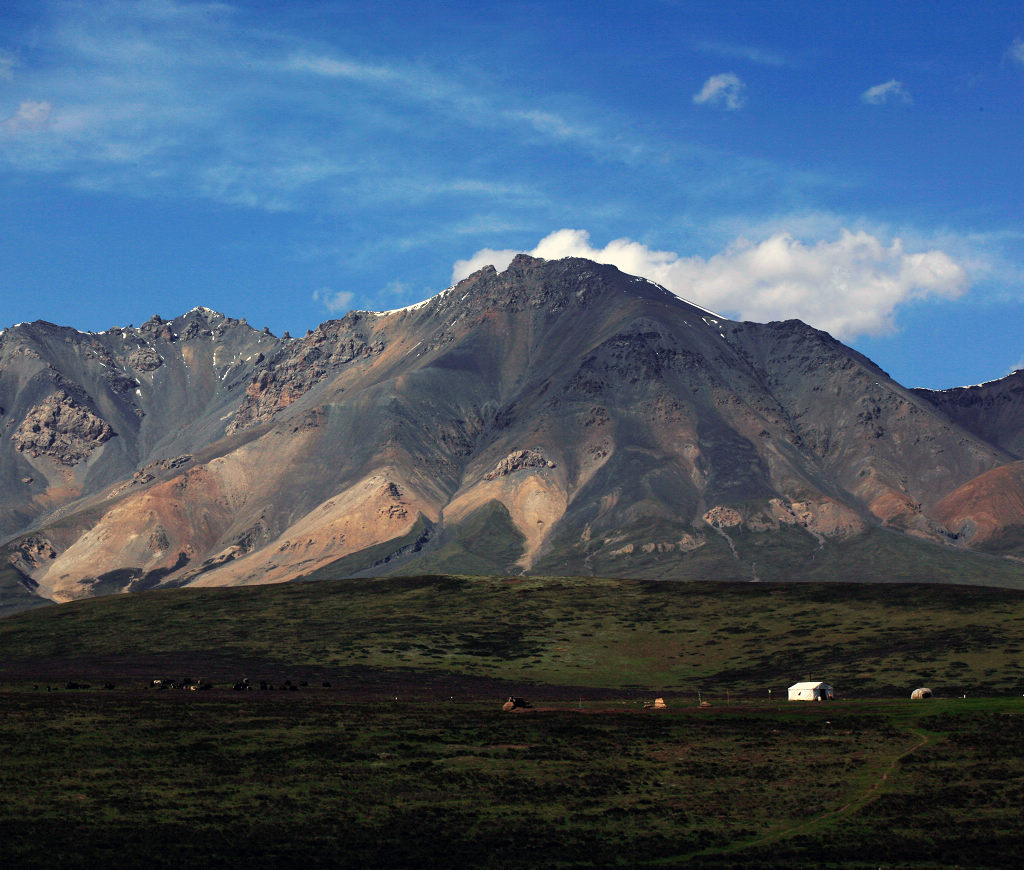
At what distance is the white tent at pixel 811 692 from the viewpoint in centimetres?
15488

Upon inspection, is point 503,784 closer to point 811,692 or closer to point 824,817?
point 824,817

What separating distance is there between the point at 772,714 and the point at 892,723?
544 inches

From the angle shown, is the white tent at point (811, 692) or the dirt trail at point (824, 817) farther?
the white tent at point (811, 692)

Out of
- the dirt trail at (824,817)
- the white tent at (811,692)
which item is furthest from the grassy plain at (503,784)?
the white tent at (811,692)

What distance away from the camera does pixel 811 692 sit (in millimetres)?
155375

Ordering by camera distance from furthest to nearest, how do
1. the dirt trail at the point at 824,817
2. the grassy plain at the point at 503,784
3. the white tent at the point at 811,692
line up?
the white tent at the point at 811,692, the dirt trail at the point at 824,817, the grassy plain at the point at 503,784

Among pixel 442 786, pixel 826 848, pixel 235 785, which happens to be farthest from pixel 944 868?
pixel 235 785

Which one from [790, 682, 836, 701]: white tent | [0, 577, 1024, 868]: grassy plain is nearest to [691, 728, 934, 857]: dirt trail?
[0, 577, 1024, 868]: grassy plain

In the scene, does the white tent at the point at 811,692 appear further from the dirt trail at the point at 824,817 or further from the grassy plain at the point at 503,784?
the dirt trail at the point at 824,817

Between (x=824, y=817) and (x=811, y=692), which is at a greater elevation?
(x=811, y=692)

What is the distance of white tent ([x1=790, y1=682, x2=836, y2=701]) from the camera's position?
154875mm

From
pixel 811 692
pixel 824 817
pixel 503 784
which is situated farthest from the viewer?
pixel 811 692

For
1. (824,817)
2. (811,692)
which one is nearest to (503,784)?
(824,817)

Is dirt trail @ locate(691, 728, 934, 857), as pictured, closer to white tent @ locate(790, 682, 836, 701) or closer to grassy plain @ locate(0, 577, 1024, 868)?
grassy plain @ locate(0, 577, 1024, 868)
